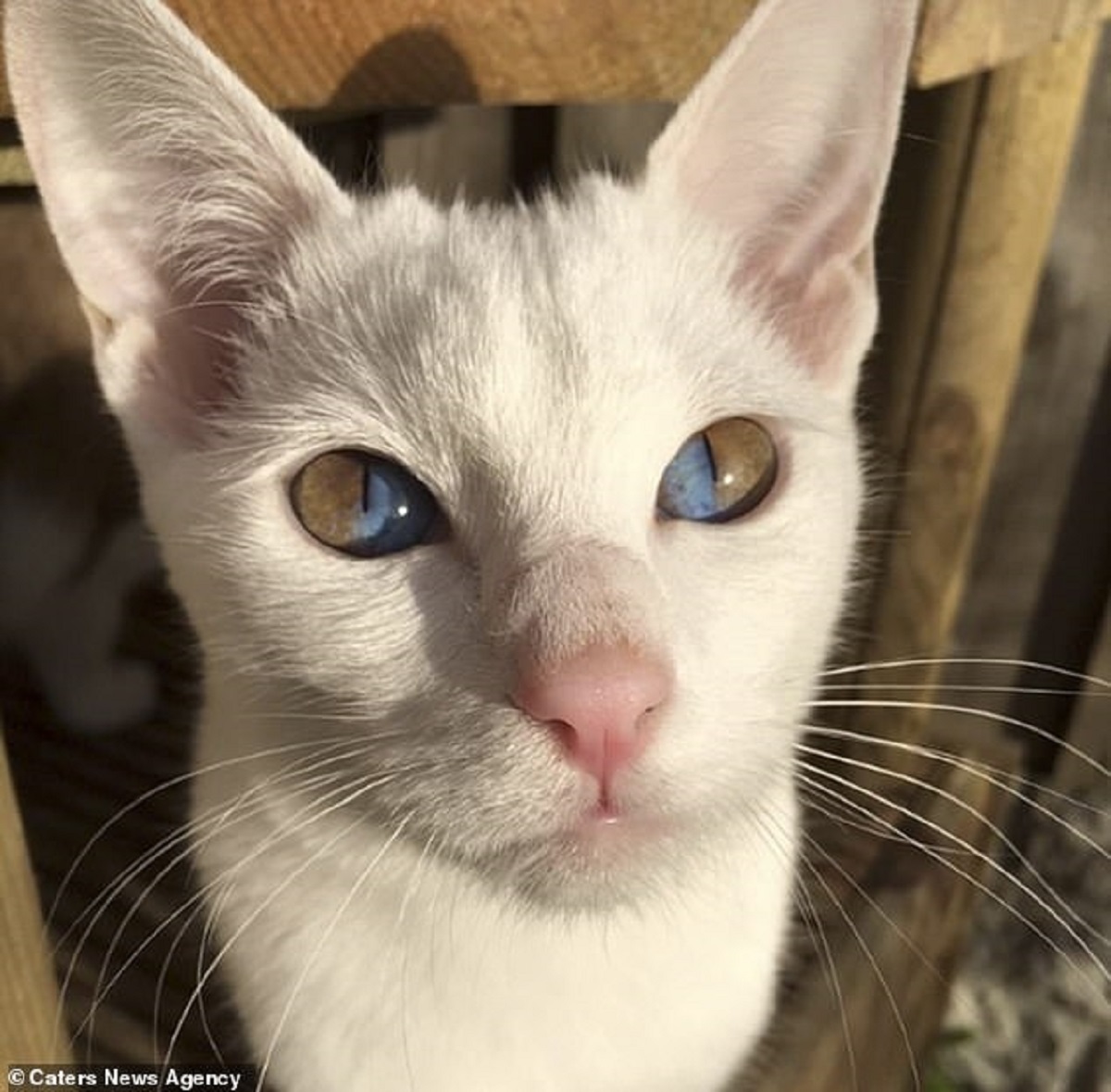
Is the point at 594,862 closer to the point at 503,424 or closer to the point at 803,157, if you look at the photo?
the point at 503,424

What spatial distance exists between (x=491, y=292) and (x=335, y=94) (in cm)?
13

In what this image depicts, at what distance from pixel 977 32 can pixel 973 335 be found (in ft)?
1.16

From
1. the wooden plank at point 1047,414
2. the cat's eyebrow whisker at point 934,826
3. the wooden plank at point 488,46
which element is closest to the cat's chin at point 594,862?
the cat's eyebrow whisker at point 934,826

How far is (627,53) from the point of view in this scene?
0.65 meters

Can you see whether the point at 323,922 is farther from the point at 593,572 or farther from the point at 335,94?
the point at 335,94

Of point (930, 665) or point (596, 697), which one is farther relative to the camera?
point (930, 665)

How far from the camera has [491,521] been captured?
Answer: 60 cm

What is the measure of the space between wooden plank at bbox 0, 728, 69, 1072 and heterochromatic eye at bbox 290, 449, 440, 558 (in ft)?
0.64

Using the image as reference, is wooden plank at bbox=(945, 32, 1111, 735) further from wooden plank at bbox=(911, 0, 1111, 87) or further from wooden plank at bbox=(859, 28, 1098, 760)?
wooden plank at bbox=(911, 0, 1111, 87)

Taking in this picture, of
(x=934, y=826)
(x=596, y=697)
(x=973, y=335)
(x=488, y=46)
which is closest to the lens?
(x=596, y=697)

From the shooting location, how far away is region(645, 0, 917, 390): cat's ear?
637 mm

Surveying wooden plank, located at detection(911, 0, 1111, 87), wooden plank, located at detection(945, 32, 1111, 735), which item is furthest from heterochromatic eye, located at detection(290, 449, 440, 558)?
wooden plank, located at detection(945, 32, 1111, 735)

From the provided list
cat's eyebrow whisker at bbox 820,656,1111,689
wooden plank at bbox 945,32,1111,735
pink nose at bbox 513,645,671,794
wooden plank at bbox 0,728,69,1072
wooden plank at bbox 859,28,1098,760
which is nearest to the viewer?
pink nose at bbox 513,645,671,794

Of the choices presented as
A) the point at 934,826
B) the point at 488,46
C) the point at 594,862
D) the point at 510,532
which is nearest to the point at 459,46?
the point at 488,46
